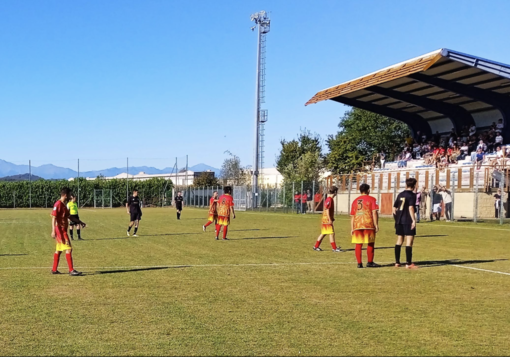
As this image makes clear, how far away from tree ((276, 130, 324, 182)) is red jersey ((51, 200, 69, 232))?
179 feet

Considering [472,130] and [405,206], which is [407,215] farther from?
[472,130]

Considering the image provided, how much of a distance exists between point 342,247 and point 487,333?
34.4 ft

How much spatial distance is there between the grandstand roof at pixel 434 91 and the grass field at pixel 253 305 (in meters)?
21.8

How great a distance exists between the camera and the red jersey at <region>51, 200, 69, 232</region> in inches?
442

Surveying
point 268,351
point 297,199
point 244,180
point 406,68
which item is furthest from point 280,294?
point 244,180

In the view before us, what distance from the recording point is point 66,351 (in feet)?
19.5

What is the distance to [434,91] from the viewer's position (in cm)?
4212

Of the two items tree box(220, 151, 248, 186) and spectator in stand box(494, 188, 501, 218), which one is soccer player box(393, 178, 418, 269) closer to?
spectator in stand box(494, 188, 501, 218)

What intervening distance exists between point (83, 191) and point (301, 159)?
25.9m

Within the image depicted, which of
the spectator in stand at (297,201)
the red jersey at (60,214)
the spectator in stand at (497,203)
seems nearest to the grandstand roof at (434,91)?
the spectator in stand at (497,203)

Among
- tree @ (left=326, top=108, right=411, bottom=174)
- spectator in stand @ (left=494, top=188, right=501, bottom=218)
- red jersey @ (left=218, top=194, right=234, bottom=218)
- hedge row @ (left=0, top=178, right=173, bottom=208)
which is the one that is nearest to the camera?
red jersey @ (left=218, top=194, right=234, bottom=218)

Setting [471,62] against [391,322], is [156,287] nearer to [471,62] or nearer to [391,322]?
[391,322]

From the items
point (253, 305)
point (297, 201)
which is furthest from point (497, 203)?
point (253, 305)

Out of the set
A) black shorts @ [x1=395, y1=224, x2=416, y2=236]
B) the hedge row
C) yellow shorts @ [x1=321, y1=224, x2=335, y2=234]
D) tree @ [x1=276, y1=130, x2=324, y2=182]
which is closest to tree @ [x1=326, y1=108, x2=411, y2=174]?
tree @ [x1=276, y1=130, x2=324, y2=182]
